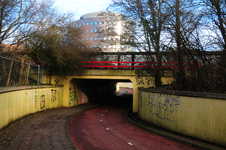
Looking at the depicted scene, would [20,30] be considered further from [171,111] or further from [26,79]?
[171,111]

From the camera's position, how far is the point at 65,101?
2011 cm

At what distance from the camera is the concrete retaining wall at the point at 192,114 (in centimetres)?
731

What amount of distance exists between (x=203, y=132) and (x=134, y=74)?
11.4 m

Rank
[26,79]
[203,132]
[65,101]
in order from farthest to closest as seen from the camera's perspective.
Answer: [65,101] < [26,79] < [203,132]

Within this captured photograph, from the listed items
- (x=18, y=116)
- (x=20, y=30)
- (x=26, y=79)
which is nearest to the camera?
(x=18, y=116)

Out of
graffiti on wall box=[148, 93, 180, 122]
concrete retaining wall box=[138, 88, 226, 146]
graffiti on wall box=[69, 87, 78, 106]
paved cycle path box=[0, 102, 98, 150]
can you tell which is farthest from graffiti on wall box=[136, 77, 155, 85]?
paved cycle path box=[0, 102, 98, 150]

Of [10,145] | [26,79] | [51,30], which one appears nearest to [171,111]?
[10,145]

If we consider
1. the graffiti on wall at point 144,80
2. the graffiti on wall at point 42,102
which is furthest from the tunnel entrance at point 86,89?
the graffiti on wall at point 144,80

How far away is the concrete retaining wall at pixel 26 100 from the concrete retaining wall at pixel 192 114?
29.8 ft

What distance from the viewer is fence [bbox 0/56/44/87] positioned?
933cm

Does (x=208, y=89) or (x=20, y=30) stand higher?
(x=20, y=30)

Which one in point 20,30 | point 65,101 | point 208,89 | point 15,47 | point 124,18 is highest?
point 124,18

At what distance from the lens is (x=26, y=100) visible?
1277 cm

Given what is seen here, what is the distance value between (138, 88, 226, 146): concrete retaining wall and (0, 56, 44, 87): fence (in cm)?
929
